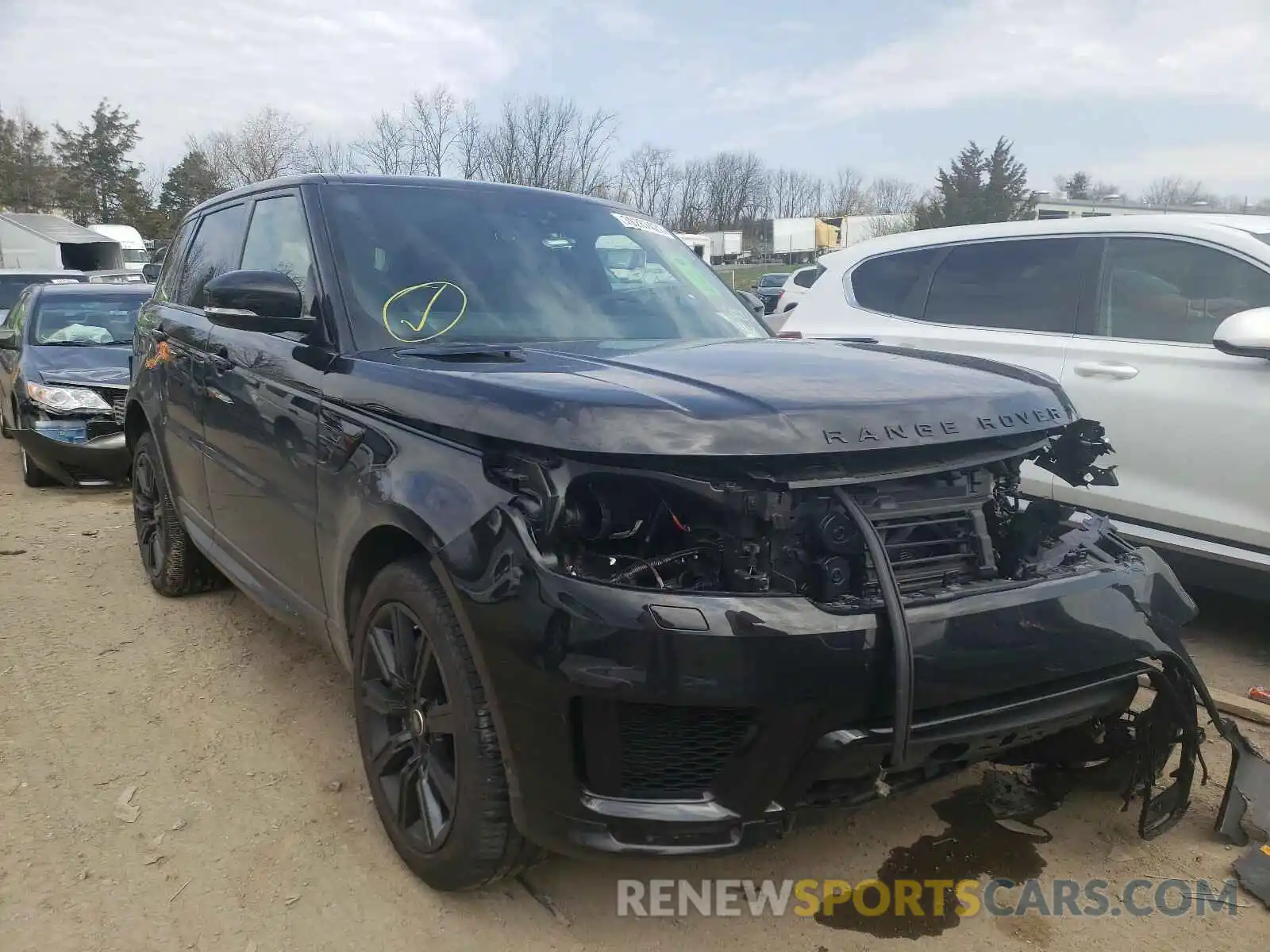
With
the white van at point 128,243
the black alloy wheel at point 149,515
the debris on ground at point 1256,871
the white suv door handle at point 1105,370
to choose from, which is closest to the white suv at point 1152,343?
the white suv door handle at point 1105,370

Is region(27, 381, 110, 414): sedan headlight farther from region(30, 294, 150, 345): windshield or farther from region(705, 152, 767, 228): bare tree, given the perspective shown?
region(705, 152, 767, 228): bare tree

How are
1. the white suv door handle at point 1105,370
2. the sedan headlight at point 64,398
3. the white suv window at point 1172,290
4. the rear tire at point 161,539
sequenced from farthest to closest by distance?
the sedan headlight at point 64,398, the rear tire at point 161,539, the white suv door handle at point 1105,370, the white suv window at point 1172,290

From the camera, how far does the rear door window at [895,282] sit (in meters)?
5.52

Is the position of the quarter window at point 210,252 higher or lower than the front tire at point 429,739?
higher

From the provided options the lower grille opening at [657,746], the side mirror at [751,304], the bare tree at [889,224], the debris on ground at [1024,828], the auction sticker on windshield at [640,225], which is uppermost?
the bare tree at [889,224]

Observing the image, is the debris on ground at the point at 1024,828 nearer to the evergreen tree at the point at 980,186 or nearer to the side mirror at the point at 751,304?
the side mirror at the point at 751,304

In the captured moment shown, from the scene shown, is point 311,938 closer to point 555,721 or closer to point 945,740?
point 555,721

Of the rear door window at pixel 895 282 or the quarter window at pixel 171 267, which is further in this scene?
the rear door window at pixel 895 282

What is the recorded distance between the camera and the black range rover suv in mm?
1973

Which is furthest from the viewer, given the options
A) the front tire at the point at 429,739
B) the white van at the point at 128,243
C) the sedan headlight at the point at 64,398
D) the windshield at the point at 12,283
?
the white van at the point at 128,243

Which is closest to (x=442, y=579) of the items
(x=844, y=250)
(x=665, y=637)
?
(x=665, y=637)

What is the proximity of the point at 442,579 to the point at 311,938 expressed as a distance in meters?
0.98

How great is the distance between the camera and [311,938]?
2369 millimetres

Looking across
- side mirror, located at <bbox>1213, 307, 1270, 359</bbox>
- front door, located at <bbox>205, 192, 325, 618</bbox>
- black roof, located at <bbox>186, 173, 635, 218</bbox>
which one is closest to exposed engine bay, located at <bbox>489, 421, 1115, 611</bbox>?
front door, located at <bbox>205, 192, 325, 618</bbox>
